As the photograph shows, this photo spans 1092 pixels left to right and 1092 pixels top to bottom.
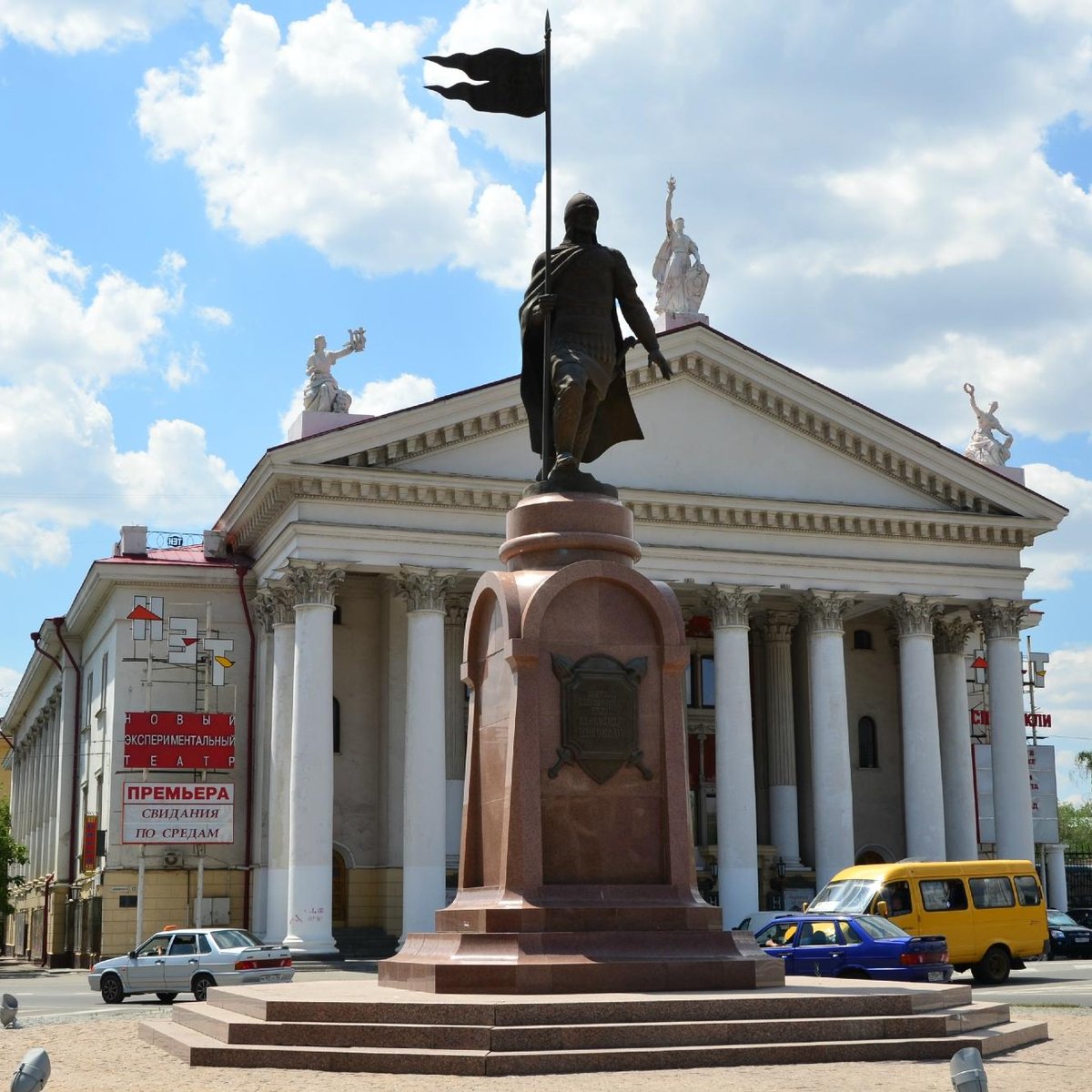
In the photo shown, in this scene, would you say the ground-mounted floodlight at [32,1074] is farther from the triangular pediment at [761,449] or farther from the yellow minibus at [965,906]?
the triangular pediment at [761,449]

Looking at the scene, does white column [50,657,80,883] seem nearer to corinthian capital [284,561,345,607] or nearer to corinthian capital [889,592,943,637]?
corinthian capital [284,561,345,607]

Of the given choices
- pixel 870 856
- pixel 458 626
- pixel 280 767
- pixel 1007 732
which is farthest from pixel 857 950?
pixel 870 856

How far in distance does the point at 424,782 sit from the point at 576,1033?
88.9 ft

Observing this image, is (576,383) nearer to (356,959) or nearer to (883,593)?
(356,959)

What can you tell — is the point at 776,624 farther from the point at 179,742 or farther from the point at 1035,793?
the point at 179,742

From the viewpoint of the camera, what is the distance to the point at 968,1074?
8906 millimetres

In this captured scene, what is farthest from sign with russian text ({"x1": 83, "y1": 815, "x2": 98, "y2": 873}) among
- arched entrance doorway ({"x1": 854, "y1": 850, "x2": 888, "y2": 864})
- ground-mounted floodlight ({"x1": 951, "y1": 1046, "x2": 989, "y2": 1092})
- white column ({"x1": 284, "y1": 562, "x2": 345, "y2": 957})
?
ground-mounted floodlight ({"x1": 951, "y1": 1046, "x2": 989, "y2": 1092})

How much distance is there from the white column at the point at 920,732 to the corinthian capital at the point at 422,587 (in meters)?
13.1

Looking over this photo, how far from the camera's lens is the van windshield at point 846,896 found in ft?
107

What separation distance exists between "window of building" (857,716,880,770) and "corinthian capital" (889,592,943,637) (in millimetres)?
6777

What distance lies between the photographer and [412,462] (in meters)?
42.1

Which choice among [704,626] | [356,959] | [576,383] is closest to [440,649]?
[356,959]

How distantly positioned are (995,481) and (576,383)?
32252mm

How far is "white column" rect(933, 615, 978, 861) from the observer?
156 ft
